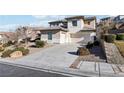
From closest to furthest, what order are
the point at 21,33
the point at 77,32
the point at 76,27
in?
the point at 77,32
the point at 76,27
the point at 21,33

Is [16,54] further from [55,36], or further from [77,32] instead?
[77,32]

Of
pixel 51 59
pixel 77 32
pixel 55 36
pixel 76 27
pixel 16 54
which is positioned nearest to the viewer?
pixel 51 59

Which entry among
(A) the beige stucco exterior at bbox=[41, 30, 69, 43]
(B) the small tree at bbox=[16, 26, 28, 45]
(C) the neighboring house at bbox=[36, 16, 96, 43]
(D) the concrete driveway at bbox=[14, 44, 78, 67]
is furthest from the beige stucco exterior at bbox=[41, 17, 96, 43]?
(D) the concrete driveway at bbox=[14, 44, 78, 67]

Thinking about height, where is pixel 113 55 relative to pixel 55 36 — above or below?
below

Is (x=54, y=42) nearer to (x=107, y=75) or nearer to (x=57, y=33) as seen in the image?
(x=57, y=33)

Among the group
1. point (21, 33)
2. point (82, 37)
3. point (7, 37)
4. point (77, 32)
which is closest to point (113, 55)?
point (82, 37)

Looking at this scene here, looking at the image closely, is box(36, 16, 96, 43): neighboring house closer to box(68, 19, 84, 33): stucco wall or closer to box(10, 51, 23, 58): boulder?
box(68, 19, 84, 33): stucco wall

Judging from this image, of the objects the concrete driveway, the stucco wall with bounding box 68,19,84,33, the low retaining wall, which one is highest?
the stucco wall with bounding box 68,19,84,33
